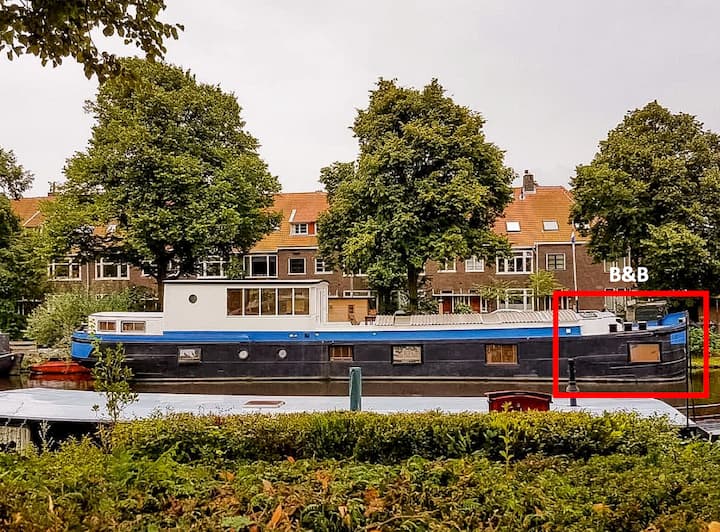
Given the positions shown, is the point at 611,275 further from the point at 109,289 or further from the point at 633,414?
the point at 633,414

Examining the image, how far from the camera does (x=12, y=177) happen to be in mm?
34719

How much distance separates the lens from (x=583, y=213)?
30.0m

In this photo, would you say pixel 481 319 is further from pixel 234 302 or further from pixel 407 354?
pixel 234 302

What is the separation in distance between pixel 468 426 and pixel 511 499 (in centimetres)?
273

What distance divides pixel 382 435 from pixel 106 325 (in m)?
18.9

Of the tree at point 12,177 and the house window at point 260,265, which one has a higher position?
the tree at point 12,177

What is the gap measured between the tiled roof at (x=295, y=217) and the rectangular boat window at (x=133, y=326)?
54.1 ft

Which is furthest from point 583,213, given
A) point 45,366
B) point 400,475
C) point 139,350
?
point 400,475

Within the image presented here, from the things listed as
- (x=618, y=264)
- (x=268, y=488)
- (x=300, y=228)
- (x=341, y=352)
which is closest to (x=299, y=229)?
(x=300, y=228)

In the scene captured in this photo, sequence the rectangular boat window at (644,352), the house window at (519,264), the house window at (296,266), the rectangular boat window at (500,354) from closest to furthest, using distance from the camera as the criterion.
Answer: the rectangular boat window at (644,352) → the rectangular boat window at (500,354) → the house window at (519,264) → the house window at (296,266)

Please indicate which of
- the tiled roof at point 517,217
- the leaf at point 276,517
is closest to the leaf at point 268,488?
the leaf at point 276,517

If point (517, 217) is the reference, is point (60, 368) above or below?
below

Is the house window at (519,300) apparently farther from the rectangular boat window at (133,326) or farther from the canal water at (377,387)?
the rectangular boat window at (133,326)

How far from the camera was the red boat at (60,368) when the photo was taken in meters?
24.0
